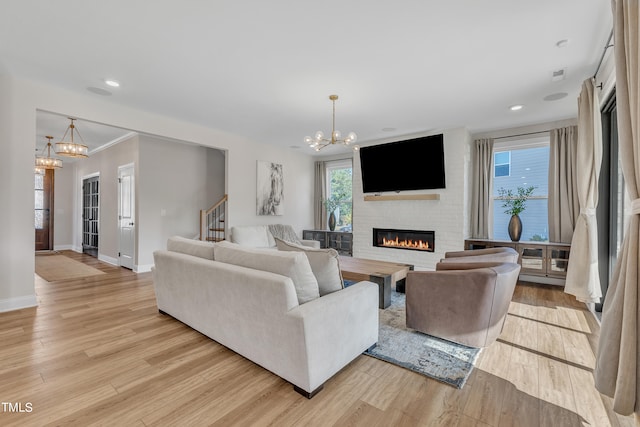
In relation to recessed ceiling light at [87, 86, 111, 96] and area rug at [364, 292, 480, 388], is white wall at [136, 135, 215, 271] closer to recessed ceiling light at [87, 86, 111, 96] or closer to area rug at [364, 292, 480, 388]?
recessed ceiling light at [87, 86, 111, 96]

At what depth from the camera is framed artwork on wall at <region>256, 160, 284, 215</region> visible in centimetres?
609

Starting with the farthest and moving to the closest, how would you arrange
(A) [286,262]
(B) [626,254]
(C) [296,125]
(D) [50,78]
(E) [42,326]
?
1. (C) [296,125]
2. (D) [50,78]
3. (E) [42,326]
4. (A) [286,262]
5. (B) [626,254]

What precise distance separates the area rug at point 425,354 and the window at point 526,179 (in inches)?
137

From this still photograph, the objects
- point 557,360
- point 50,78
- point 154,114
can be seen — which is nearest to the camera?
point 557,360

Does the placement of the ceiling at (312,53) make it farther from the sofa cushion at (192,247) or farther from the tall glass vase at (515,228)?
the sofa cushion at (192,247)

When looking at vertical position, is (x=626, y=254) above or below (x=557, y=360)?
above

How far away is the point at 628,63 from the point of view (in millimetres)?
1544

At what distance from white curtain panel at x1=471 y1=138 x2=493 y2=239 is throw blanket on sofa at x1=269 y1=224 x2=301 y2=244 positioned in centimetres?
345

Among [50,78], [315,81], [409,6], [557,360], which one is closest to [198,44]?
[315,81]

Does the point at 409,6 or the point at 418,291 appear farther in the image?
the point at 418,291

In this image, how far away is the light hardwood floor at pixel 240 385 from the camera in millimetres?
1618

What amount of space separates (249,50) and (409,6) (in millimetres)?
1426

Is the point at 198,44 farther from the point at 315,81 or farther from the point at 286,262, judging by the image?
the point at 286,262

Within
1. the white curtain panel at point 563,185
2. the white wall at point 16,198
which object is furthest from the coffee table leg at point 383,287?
the white wall at point 16,198
